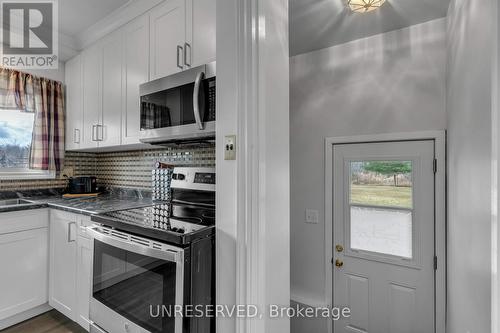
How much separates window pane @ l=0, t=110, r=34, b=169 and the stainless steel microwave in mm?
1435

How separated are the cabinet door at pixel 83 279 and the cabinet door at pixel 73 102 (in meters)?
1.19

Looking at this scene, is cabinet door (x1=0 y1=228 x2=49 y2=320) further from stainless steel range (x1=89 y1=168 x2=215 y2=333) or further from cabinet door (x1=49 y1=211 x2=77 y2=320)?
stainless steel range (x1=89 y1=168 x2=215 y2=333)

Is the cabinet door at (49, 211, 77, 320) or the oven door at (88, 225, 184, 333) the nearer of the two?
the oven door at (88, 225, 184, 333)

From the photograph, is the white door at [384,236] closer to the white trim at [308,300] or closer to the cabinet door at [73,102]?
the white trim at [308,300]

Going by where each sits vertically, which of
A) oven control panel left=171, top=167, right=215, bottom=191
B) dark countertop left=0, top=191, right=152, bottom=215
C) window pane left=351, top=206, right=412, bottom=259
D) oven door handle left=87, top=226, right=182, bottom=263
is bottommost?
window pane left=351, top=206, right=412, bottom=259

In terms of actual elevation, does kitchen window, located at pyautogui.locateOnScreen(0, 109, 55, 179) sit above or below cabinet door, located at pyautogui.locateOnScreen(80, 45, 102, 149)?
below

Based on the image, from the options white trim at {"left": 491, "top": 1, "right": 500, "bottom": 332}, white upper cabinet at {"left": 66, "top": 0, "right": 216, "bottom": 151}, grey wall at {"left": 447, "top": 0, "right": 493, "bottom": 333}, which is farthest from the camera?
white upper cabinet at {"left": 66, "top": 0, "right": 216, "bottom": 151}

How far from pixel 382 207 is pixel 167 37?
2108 mm

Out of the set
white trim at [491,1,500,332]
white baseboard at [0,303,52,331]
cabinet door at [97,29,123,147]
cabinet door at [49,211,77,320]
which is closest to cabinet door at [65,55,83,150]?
cabinet door at [97,29,123,147]

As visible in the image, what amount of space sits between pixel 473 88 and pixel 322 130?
4.22 feet

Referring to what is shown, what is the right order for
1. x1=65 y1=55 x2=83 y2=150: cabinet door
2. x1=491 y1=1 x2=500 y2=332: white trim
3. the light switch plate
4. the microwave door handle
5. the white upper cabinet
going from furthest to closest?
x1=65 y1=55 x2=83 y2=150: cabinet door, the white upper cabinet, the microwave door handle, the light switch plate, x1=491 y1=1 x2=500 y2=332: white trim

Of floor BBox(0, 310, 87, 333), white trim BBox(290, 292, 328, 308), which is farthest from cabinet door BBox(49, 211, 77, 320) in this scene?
white trim BBox(290, 292, 328, 308)

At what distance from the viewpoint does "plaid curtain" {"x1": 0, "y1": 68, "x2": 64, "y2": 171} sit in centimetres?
222

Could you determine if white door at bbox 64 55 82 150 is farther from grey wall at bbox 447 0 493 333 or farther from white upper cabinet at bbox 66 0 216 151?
grey wall at bbox 447 0 493 333
